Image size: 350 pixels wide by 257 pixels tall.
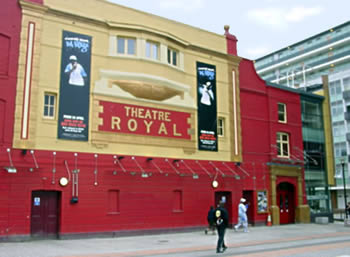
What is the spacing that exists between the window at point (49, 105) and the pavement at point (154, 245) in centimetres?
594

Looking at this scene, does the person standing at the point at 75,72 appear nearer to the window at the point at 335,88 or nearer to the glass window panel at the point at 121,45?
the glass window panel at the point at 121,45

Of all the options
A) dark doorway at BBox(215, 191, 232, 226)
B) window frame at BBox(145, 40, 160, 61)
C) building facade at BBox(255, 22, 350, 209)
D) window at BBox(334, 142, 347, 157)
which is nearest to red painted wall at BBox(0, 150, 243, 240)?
dark doorway at BBox(215, 191, 232, 226)

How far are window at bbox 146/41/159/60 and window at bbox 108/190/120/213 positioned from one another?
7.76 metres

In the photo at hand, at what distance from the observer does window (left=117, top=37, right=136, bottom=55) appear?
22406 mm

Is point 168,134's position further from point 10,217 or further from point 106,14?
point 10,217

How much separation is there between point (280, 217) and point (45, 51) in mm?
18835

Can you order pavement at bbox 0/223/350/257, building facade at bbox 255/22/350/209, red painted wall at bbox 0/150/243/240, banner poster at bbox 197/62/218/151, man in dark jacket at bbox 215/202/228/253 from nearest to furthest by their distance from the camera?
man in dark jacket at bbox 215/202/228/253 → pavement at bbox 0/223/350/257 → red painted wall at bbox 0/150/243/240 → banner poster at bbox 197/62/218/151 → building facade at bbox 255/22/350/209

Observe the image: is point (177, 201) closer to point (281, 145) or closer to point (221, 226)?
point (221, 226)

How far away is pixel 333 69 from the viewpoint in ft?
250

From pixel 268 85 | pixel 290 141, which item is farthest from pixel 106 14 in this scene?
pixel 290 141

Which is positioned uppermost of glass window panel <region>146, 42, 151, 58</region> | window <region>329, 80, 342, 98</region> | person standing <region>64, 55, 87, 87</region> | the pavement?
window <region>329, 80, 342, 98</region>

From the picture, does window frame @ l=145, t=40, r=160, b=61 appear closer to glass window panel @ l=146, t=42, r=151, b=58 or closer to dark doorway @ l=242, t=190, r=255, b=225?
glass window panel @ l=146, t=42, r=151, b=58

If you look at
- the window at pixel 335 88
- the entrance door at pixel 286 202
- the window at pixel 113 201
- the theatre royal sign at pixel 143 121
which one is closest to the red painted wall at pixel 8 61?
the theatre royal sign at pixel 143 121

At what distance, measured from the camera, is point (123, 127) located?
71.1ft
